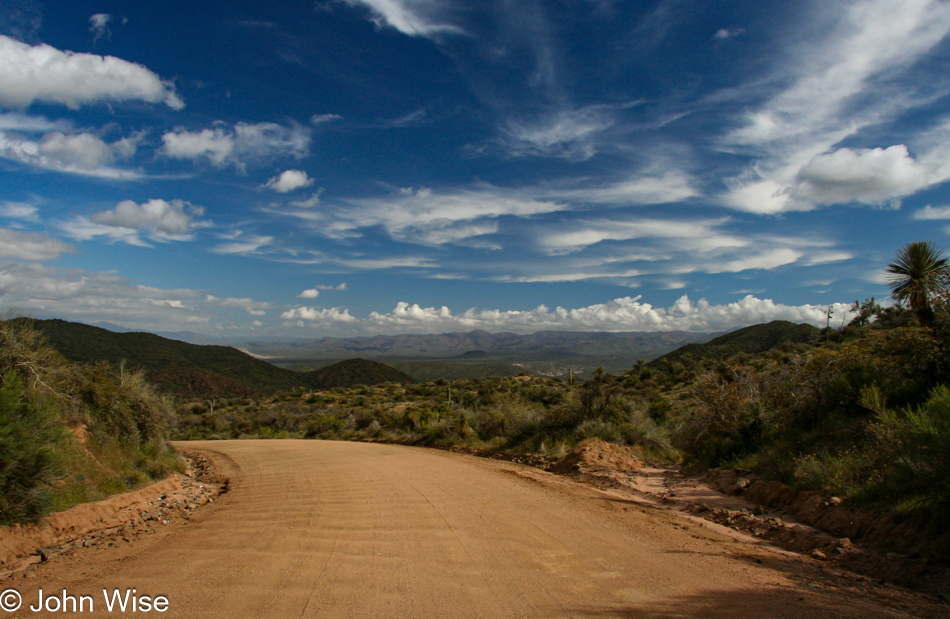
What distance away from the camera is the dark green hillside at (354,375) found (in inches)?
4114

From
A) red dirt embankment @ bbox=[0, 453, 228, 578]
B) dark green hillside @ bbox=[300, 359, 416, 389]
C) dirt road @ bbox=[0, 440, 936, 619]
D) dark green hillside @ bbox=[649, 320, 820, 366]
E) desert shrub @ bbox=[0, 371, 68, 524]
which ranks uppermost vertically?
dark green hillside @ bbox=[649, 320, 820, 366]

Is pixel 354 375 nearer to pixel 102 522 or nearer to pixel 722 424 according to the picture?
pixel 722 424

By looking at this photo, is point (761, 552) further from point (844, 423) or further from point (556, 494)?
point (844, 423)

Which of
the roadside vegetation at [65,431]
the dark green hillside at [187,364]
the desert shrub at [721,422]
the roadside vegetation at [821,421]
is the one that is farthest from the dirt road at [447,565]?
the dark green hillside at [187,364]

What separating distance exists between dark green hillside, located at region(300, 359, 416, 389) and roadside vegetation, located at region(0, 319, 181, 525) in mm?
88879

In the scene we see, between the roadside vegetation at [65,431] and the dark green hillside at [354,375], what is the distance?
292 ft

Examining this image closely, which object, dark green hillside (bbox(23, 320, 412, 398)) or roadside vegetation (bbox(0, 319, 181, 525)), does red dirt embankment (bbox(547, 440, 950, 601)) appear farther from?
dark green hillside (bbox(23, 320, 412, 398))

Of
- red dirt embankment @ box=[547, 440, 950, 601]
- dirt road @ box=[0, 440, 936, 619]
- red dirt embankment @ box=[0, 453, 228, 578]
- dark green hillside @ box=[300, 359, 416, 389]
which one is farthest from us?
dark green hillside @ box=[300, 359, 416, 389]

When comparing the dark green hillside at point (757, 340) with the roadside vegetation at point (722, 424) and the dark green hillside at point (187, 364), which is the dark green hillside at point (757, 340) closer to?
the roadside vegetation at point (722, 424)

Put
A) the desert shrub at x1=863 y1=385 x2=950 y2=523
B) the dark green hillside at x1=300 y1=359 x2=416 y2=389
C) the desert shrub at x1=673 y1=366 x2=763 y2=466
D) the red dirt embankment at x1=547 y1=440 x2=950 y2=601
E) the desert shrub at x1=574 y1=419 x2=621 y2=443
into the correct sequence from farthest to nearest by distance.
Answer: the dark green hillside at x1=300 y1=359 x2=416 y2=389
the desert shrub at x1=574 y1=419 x2=621 y2=443
the desert shrub at x1=673 y1=366 x2=763 y2=466
the desert shrub at x1=863 y1=385 x2=950 y2=523
the red dirt embankment at x1=547 y1=440 x2=950 y2=601

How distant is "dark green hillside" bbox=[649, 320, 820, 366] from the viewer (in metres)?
55.8

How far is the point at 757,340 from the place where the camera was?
63938 millimetres

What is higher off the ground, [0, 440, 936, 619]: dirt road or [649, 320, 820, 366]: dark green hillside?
[649, 320, 820, 366]: dark green hillside

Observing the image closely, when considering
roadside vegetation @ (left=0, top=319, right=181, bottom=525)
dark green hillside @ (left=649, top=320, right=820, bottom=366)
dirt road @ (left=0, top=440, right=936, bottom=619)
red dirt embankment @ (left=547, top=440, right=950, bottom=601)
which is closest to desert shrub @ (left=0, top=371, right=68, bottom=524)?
roadside vegetation @ (left=0, top=319, right=181, bottom=525)
